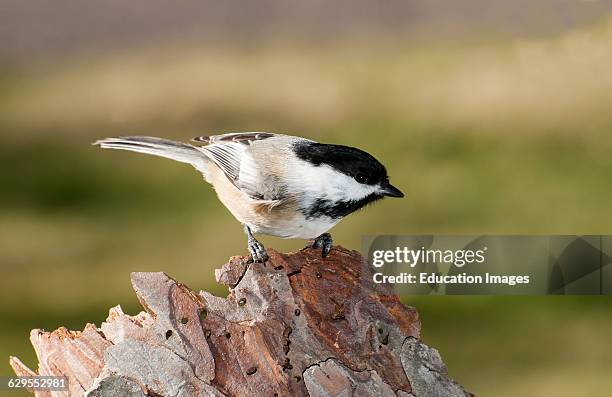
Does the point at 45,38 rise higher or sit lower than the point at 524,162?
higher

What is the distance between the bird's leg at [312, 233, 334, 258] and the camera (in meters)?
1.89

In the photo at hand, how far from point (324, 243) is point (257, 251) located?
18 centimetres

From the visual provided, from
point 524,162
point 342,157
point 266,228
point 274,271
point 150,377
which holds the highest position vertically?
point 524,162

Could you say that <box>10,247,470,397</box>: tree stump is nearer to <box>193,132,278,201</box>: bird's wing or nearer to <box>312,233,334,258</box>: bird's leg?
<box>312,233,334,258</box>: bird's leg

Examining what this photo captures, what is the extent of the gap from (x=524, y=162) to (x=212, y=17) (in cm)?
93

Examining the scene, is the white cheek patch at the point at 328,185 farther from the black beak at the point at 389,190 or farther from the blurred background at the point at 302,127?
the blurred background at the point at 302,127

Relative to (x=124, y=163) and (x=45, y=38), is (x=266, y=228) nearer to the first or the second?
(x=124, y=163)

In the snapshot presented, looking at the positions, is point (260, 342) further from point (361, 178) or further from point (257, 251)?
point (361, 178)

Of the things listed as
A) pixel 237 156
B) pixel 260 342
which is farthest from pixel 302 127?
pixel 260 342

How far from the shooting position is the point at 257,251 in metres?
1.83

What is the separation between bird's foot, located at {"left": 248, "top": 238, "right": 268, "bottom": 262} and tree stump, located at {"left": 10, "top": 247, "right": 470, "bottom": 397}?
0.09ft

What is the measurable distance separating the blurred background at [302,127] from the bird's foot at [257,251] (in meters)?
0.13

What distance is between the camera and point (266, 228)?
1.83 m

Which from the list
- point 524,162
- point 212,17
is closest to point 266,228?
point 212,17
